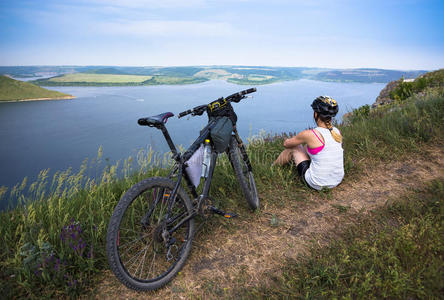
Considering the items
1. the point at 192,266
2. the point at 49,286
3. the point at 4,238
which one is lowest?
the point at 192,266

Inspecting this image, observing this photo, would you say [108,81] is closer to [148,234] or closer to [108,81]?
[108,81]

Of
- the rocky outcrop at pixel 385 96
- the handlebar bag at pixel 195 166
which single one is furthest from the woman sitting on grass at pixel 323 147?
the rocky outcrop at pixel 385 96

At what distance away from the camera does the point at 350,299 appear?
6.35 feet

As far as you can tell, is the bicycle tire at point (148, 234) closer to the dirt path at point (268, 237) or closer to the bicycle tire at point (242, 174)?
the dirt path at point (268, 237)

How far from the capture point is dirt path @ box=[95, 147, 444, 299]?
2.38 meters

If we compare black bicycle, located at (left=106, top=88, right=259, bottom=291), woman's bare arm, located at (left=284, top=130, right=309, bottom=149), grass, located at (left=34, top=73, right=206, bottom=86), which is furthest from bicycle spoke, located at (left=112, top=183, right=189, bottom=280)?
grass, located at (left=34, top=73, right=206, bottom=86)

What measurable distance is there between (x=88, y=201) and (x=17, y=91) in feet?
87.2

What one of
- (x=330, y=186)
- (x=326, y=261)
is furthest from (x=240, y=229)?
(x=330, y=186)

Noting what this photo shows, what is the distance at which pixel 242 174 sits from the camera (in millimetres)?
3346

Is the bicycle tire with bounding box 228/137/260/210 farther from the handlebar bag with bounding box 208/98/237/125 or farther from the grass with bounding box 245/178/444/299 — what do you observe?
the grass with bounding box 245/178/444/299

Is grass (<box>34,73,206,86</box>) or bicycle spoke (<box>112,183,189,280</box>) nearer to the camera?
bicycle spoke (<box>112,183,189,280</box>)

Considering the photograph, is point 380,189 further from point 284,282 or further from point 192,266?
point 192,266

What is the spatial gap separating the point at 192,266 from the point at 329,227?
1935mm

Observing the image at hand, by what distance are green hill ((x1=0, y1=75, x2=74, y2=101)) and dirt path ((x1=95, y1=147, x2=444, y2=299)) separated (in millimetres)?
25319
